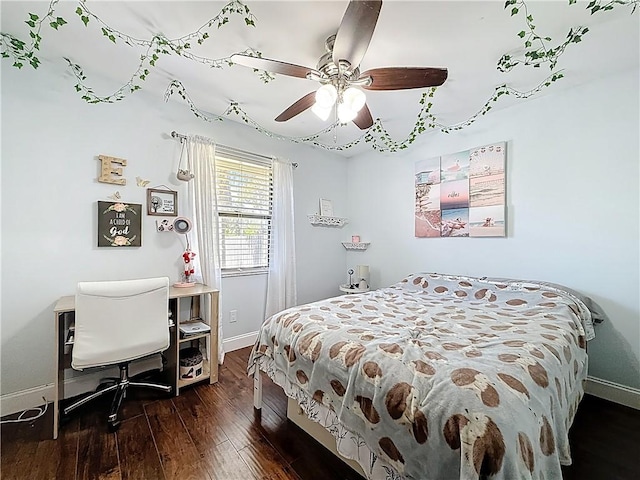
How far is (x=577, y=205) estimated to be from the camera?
232cm

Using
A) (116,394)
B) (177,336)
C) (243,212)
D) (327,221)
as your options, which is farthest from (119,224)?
(327,221)

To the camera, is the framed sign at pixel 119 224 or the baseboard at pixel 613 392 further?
the framed sign at pixel 119 224

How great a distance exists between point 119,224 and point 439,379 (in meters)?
2.62

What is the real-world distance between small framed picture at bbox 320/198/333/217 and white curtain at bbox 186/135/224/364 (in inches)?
62.6

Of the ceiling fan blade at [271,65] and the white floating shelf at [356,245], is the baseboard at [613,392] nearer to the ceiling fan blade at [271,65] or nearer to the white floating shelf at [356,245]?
the white floating shelf at [356,245]

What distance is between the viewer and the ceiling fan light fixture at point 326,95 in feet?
5.16

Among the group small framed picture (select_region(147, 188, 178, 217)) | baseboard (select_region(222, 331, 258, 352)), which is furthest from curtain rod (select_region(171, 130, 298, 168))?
baseboard (select_region(222, 331, 258, 352))

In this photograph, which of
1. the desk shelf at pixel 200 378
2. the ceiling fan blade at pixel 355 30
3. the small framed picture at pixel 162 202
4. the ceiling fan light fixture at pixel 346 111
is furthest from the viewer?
the small framed picture at pixel 162 202

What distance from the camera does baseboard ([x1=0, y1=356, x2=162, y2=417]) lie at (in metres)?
1.89

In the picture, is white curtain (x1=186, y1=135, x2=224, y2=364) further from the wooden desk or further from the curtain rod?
the wooden desk

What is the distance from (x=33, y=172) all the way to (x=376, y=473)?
292cm

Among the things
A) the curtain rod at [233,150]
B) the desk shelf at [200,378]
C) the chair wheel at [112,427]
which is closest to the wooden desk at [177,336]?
the desk shelf at [200,378]

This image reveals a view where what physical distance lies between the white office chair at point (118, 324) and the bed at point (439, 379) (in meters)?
0.76

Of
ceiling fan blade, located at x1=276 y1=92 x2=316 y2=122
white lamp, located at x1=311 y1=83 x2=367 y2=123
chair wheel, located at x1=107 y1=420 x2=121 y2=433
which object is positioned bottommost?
chair wheel, located at x1=107 y1=420 x2=121 y2=433
